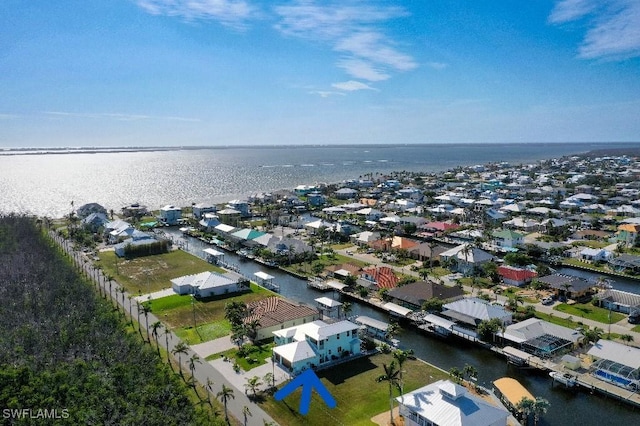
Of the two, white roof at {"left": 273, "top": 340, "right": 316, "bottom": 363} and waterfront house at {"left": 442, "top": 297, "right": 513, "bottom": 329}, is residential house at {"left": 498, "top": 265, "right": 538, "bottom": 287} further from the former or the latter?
white roof at {"left": 273, "top": 340, "right": 316, "bottom": 363}

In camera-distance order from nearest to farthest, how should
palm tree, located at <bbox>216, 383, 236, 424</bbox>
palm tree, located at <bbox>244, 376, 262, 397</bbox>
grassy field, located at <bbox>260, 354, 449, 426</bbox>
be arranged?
palm tree, located at <bbox>216, 383, 236, 424</bbox>
grassy field, located at <bbox>260, 354, 449, 426</bbox>
palm tree, located at <bbox>244, 376, 262, 397</bbox>

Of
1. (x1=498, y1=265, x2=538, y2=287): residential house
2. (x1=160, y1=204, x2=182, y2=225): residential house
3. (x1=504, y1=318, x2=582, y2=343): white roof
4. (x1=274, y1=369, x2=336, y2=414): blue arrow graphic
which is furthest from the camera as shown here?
(x1=160, y1=204, x2=182, y2=225): residential house

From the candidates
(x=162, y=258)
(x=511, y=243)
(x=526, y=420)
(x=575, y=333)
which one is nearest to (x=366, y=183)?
(x=511, y=243)

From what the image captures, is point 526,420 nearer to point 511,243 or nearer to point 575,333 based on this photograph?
point 575,333

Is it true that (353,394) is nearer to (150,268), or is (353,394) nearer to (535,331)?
(535,331)

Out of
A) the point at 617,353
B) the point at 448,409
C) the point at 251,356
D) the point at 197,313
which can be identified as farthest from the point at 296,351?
the point at 617,353

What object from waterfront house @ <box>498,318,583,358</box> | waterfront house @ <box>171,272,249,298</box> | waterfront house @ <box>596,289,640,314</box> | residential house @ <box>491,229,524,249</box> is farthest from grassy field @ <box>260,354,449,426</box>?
residential house @ <box>491,229,524,249</box>

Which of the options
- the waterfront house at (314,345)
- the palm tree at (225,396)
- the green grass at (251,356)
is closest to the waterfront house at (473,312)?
the waterfront house at (314,345)
